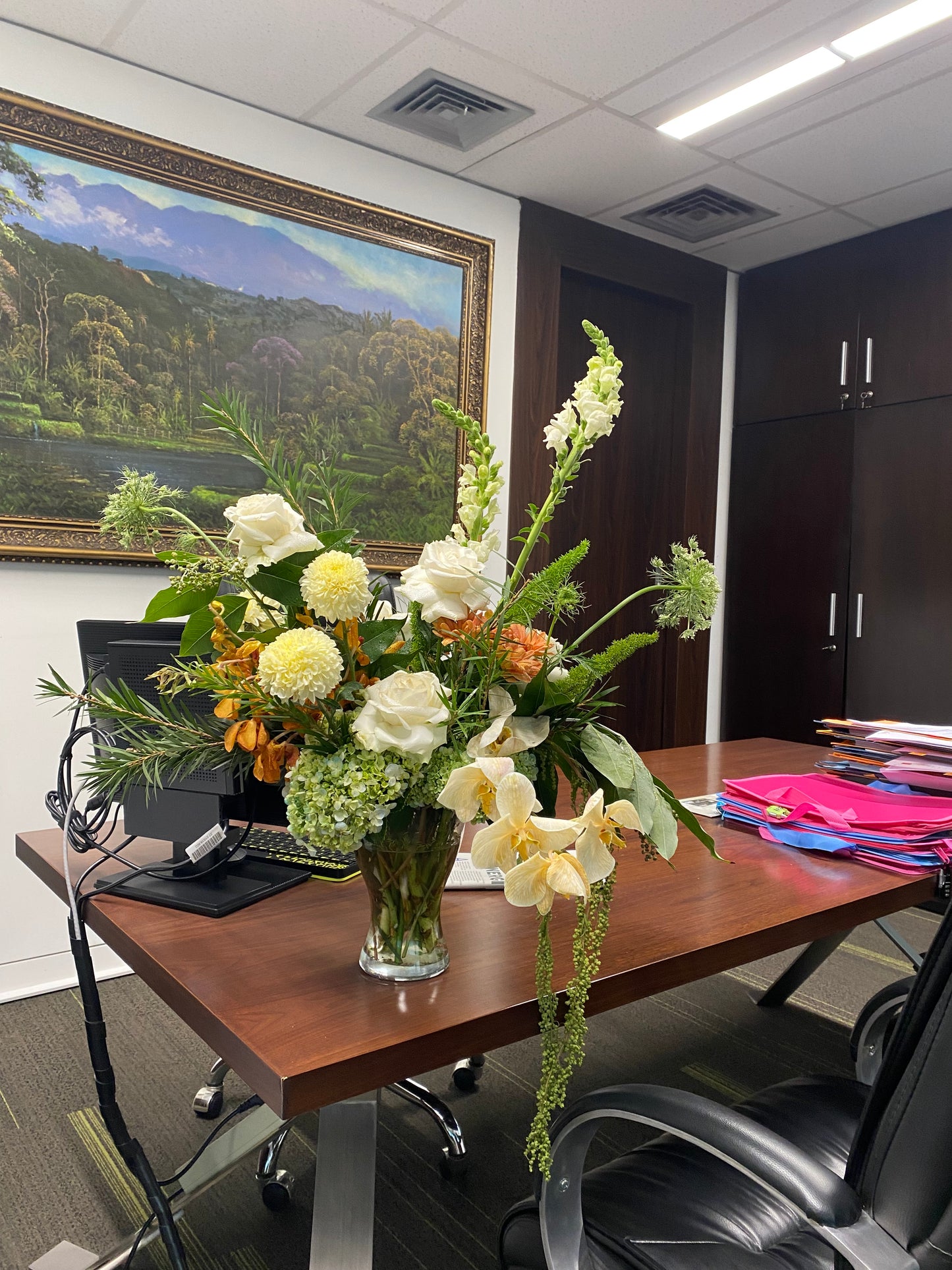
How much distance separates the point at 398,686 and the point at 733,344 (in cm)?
421

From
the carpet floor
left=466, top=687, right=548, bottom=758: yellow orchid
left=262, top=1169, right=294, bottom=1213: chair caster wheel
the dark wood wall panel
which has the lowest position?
the carpet floor

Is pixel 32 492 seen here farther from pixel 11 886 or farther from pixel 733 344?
pixel 733 344

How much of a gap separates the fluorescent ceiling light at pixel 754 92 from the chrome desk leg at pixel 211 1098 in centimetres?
306

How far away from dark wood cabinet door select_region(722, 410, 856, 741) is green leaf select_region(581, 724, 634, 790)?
3476 millimetres

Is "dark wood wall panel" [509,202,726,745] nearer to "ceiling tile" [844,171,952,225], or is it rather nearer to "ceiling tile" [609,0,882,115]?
"ceiling tile" [844,171,952,225]

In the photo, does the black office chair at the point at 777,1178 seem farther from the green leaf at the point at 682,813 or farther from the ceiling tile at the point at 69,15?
the ceiling tile at the point at 69,15

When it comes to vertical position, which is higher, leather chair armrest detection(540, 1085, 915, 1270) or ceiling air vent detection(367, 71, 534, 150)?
ceiling air vent detection(367, 71, 534, 150)

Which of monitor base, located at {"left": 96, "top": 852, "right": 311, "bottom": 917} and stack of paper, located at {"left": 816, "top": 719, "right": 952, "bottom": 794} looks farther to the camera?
stack of paper, located at {"left": 816, "top": 719, "right": 952, "bottom": 794}

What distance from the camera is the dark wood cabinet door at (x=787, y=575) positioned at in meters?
4.20

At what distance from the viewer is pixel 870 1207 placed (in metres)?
0.87

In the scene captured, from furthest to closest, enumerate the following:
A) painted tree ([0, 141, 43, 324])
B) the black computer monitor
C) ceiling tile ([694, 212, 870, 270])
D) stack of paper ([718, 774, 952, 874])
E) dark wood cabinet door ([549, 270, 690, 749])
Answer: dark wood cabinet door ([549, 270, 690, 749]) → ceiling tile ([694, 212, 870, 270]) → painted tree ([0, 141, 43, 324]) → stack of paper ([718, 774, 952, 874]) → the black computer monitor

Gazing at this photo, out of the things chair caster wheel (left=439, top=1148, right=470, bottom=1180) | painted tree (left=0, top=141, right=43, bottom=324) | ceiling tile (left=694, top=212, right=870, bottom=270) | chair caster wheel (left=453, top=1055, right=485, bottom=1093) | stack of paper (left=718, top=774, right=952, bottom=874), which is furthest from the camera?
ceiling tile (left=694, top=212, right=870, bottom=270)

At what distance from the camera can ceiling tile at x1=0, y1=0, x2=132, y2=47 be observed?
2.59 m

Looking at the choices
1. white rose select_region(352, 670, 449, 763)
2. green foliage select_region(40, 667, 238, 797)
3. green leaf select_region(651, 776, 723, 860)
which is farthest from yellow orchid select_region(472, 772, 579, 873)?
green foliage select_region(40, 667, 238, 797)
